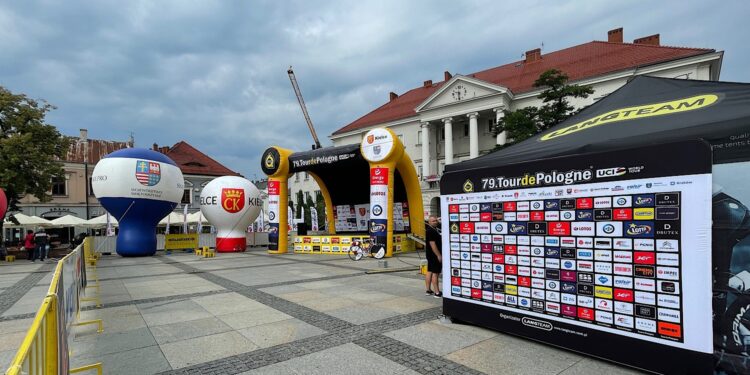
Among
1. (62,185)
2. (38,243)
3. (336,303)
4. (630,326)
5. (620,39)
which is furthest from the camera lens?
(62,185)

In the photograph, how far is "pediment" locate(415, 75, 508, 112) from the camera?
36.9 m

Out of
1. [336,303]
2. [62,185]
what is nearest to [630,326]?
[336,303]

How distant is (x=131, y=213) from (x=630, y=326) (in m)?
20.7

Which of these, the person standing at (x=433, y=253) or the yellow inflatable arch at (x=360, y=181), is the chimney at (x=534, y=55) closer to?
the yellow inflatable arch at (x=360, y=181)

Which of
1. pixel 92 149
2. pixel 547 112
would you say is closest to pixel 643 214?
pixel 547 112

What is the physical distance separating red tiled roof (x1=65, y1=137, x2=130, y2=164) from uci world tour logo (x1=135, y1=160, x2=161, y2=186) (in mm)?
29864

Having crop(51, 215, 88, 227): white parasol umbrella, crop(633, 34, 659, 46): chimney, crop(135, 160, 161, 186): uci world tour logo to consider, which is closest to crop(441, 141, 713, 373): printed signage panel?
crop(135, 160, 161, 186): uci world tour logo

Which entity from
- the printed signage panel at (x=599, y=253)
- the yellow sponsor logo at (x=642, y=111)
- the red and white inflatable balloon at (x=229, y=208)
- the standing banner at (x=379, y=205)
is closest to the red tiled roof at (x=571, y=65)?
the standing banner at (x=379, y=205)

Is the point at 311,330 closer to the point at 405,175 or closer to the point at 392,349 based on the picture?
the point at 392,349

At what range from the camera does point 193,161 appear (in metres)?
48.8

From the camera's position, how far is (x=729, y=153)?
377cm

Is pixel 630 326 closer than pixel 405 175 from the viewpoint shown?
Yes

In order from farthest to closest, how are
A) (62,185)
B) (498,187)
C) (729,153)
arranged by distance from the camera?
1. (62,185)
2. (498,187)
3. (729,153)

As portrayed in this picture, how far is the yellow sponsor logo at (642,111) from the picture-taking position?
174 inches
